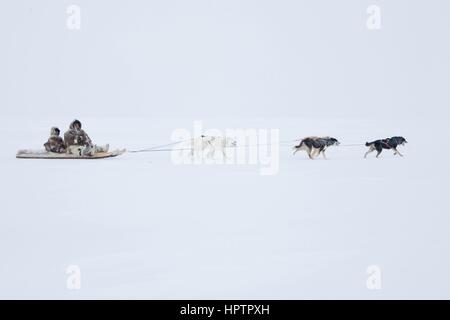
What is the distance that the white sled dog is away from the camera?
1103 cm

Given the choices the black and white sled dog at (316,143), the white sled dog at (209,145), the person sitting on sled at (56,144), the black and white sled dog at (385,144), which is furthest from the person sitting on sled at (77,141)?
the black and white sled dog at (385,144)

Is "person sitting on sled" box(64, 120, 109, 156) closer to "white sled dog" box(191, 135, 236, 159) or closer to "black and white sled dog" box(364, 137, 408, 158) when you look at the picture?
"white sled dog" box(191, 135, 236, 159)

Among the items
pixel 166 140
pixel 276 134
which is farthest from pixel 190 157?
pixel 276 134

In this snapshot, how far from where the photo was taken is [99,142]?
13852mm

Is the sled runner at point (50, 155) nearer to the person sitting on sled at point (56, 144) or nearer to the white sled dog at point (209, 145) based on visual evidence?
the person sitting on sled at point (56, 144)

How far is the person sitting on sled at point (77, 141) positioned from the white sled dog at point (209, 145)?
55.1 inches

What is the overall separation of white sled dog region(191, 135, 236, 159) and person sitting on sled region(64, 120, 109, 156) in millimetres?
1398

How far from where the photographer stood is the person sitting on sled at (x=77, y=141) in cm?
1088

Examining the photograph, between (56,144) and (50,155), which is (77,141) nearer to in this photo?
(56,144)

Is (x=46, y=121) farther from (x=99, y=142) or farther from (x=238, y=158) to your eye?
(x=238, y=158)

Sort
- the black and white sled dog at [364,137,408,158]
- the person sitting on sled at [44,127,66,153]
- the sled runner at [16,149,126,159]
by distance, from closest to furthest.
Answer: the sled runner at [16,149,126,159]
the person sitting on sled at [44,127,66,153]
the black and white sled dog at [364,137,408,158]

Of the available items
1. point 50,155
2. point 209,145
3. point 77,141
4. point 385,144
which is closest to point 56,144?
point 50,155

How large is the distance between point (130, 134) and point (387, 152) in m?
5.68

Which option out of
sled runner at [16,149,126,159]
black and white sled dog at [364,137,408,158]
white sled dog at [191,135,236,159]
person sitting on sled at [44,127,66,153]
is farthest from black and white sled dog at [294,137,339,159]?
person sitting on sled at [44,127,66,153]
